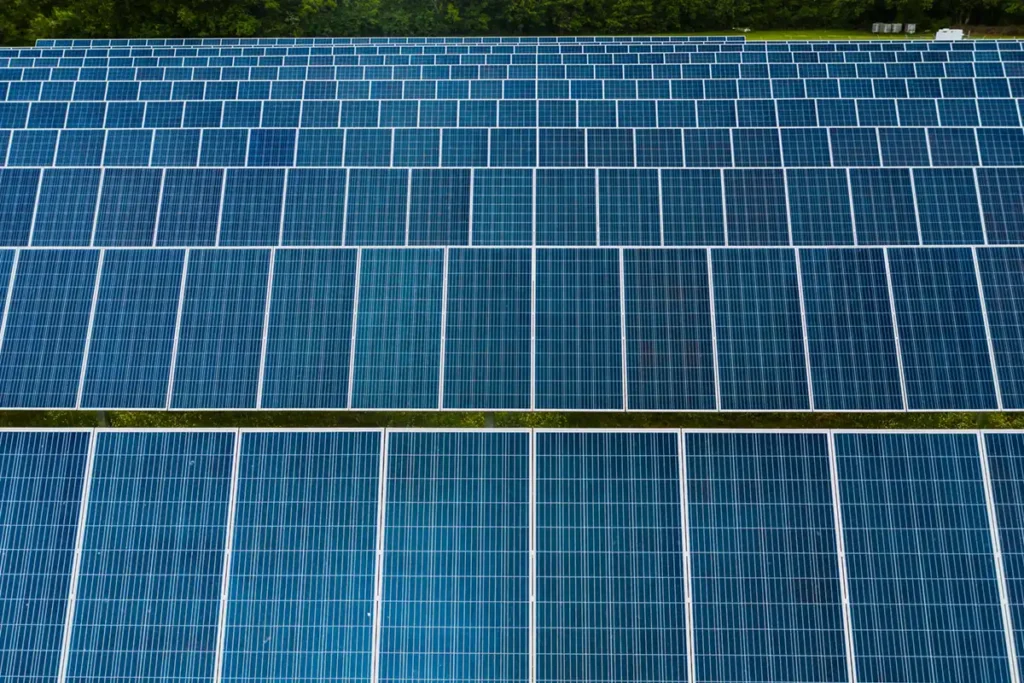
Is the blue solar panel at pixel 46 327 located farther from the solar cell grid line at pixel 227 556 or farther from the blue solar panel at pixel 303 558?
the blue solar panel at pixel 303 558

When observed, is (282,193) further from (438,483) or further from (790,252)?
(790,252)

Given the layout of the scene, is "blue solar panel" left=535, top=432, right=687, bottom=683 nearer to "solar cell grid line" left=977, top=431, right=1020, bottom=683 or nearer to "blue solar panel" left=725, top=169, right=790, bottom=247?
"solar cell grid line" left=977, top=431, right=1020, bottom=683

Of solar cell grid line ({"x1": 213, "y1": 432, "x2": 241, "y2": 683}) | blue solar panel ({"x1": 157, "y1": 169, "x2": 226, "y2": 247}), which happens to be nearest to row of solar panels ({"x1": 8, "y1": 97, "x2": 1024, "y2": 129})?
blue solar panel ({"x1": 157, "y1": 169, "x2": 226, "y2": 247})

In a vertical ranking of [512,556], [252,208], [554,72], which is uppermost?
[554,72]

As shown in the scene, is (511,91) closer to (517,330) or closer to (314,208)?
(314,208)

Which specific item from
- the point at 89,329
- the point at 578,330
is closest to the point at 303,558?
the point at 578,330

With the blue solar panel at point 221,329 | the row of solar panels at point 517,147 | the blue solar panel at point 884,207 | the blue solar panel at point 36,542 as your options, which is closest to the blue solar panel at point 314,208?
the blue solar panel at point 221,329
